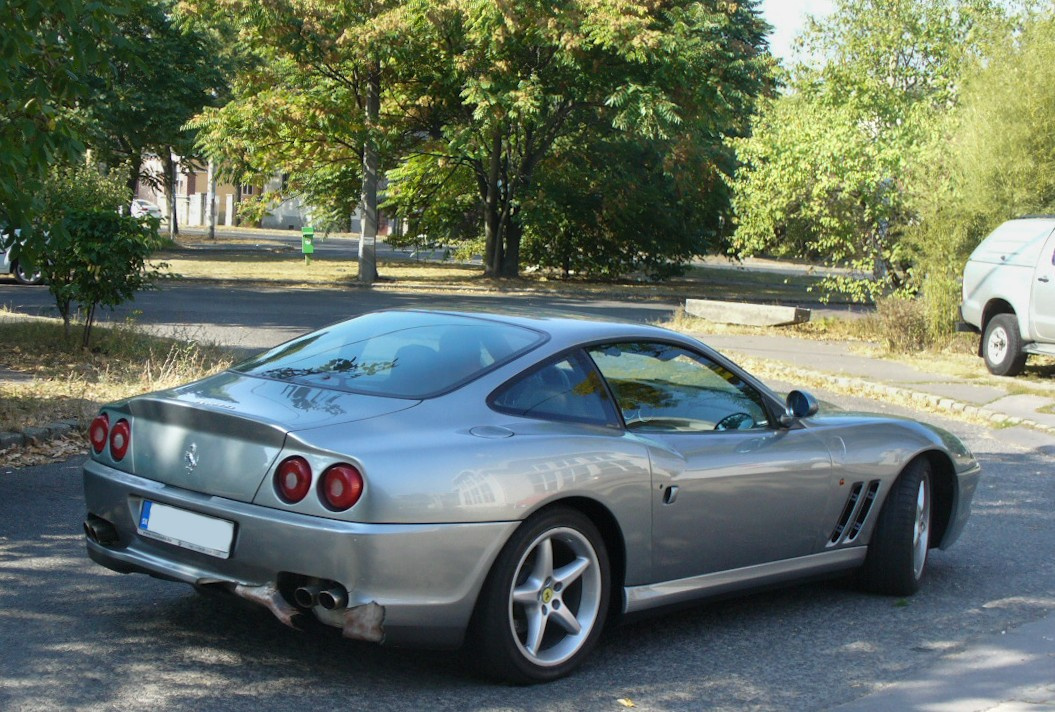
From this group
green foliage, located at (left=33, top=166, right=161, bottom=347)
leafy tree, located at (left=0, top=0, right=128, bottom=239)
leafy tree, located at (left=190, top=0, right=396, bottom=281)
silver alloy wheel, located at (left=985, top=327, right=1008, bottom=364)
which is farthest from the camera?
leafy tree, located at (left=190, top=0, right=396, bottom=281)

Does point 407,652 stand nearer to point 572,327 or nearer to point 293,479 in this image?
point 293,479

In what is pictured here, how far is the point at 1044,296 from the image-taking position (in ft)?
51.3

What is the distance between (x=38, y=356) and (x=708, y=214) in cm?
2831

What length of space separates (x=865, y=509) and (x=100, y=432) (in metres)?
3.57

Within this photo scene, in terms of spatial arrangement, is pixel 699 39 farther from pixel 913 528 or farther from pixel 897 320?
pixel 913 528

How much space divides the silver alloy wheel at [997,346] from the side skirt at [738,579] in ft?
36.6

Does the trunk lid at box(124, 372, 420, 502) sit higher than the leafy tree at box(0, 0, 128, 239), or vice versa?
the leafy tree at box(0, 0, 128, 239)

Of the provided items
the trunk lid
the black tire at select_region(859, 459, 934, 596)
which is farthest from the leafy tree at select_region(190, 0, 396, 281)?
the trunk lid

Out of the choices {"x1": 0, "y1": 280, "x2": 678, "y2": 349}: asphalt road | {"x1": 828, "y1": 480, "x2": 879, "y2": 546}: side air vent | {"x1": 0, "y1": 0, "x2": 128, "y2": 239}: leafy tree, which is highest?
{"x1": 0, "y1": 0, "x2": 128, "y2": 239}: leafy tree

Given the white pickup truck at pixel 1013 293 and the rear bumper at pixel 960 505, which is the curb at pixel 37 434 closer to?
the rear bumper at pixel 960 505

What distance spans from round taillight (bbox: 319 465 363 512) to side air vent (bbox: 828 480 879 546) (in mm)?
2670

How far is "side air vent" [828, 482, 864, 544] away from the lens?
602 cm

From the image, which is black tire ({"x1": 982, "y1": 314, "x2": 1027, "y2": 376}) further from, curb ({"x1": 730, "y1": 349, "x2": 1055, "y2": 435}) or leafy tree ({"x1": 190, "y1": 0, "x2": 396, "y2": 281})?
leafy tree ({"x1": 190, "y1": 0, "x2": 396, "y2": 281})

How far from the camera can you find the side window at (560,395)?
4.88 meters
